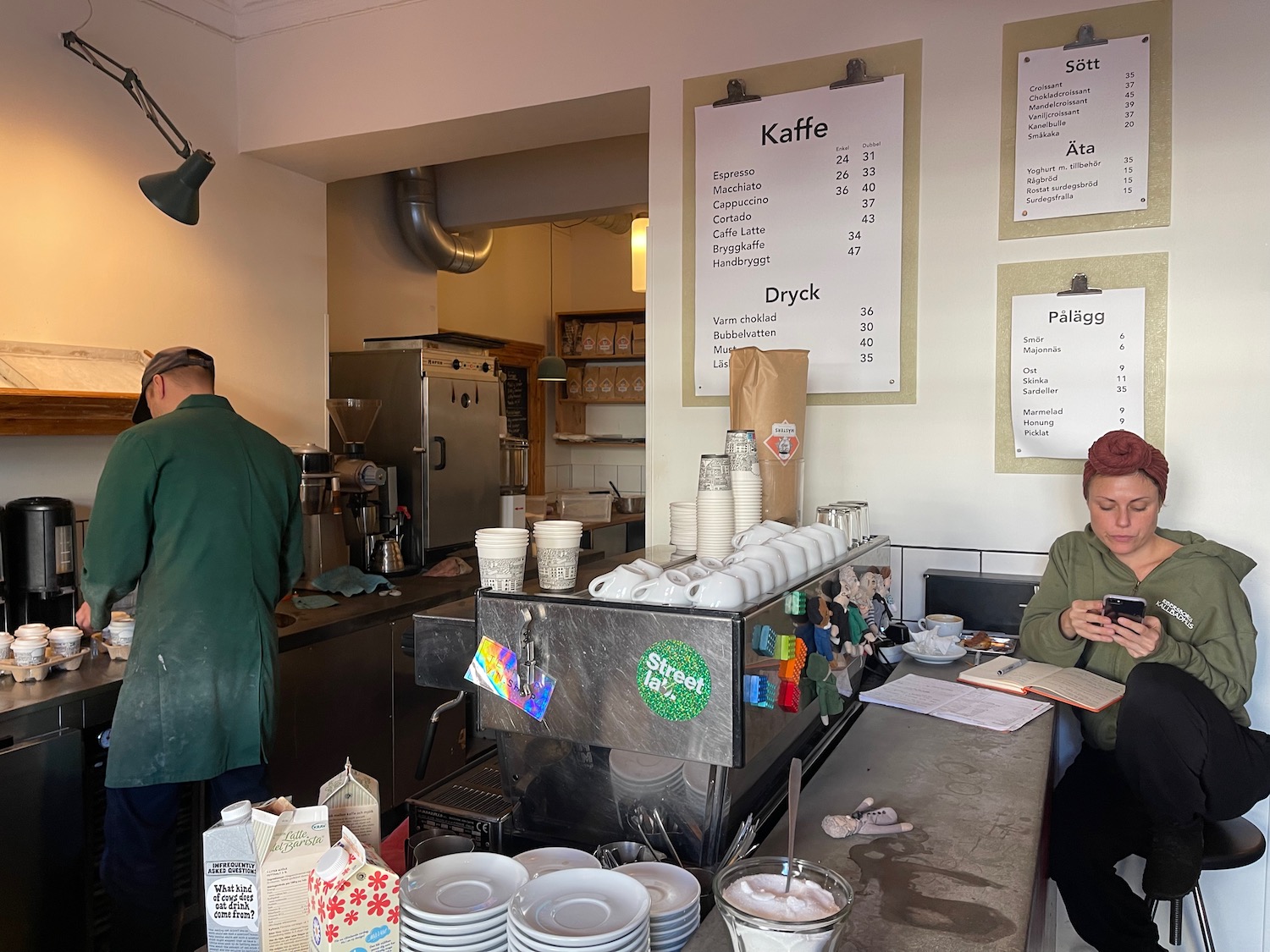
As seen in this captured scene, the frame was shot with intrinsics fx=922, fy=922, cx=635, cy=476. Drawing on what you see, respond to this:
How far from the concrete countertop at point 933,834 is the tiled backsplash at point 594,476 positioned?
18.3ft

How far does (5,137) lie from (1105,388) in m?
3.36

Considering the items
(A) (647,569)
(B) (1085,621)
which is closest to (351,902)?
(A) (647,569)

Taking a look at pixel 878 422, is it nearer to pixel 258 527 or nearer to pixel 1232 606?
pixel 1232 606

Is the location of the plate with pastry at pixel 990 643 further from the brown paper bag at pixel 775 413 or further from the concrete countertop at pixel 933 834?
the brown paper bag at pixel 775 413

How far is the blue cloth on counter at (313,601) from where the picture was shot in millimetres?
3455

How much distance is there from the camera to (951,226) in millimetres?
2611

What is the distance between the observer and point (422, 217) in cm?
530

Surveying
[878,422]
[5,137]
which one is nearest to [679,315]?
[878,422]

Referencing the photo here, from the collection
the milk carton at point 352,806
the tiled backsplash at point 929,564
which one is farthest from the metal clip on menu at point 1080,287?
the milk carton at point 352,806

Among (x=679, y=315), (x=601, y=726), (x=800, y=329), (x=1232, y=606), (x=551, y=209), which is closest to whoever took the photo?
(x=601, y=726)

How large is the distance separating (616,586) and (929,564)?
1494 millimetres

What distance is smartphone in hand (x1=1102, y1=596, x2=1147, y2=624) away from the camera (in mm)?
2105

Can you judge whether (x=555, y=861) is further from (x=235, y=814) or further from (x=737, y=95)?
(x=737, y=95)

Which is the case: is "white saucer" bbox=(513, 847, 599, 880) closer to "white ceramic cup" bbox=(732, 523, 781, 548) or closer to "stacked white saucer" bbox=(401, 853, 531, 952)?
"stacked white saucer" bbox=(401, 853, 531, 952)
